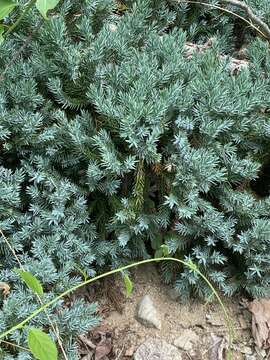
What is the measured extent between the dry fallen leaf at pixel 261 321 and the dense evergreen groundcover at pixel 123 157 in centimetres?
7

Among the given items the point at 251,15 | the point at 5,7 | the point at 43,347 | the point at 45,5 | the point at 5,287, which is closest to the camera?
the point at 43,347

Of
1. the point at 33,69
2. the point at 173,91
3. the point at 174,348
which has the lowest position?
the point at 174,348

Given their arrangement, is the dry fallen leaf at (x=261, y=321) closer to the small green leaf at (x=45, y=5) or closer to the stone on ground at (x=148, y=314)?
the stone on ground at (x=148, y=314)

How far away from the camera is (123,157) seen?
1.95 m

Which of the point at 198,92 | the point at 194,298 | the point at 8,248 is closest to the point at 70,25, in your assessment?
the point at 198,92

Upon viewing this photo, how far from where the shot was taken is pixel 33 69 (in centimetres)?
201

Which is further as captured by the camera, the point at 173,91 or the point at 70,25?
the point at 70,25

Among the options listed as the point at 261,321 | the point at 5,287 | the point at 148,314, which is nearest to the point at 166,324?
the point at 148,314

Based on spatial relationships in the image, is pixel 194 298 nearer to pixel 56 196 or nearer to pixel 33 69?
pixel 56 196

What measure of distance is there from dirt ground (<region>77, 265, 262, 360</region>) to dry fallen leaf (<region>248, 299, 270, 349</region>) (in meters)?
0.03

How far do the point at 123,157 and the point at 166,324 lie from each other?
0.62m

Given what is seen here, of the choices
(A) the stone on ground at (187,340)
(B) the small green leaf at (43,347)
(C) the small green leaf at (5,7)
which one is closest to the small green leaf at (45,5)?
(C) the small green leaf at (5,7)

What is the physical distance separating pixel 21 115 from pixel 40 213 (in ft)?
1.12

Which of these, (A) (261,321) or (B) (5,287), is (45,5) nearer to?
(B) (5,287)
